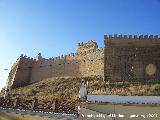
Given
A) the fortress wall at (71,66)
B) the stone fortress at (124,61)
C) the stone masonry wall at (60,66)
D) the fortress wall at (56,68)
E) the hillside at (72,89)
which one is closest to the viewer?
the hillside at (72,89)

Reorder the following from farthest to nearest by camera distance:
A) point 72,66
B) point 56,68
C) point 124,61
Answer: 1. point 56,68
2. point 72,66
3. point 124,61

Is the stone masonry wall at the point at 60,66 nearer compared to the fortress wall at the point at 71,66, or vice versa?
the fortress wall at the point at 71,66

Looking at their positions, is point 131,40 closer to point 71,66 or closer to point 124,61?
point 124,61

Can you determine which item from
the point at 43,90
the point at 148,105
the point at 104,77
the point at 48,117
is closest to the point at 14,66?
the point at 43,90

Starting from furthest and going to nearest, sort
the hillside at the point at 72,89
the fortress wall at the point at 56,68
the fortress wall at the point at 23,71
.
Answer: the fortress wall at the point at 23,71 → the fortress wall at the point at 56,68 → the hillside at the point at 72,89

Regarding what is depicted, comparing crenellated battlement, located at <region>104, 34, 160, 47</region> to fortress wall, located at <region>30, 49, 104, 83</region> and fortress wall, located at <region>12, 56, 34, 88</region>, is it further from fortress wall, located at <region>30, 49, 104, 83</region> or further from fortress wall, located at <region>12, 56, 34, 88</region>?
fortress wall, located at <region>12, 56, 34, 88</region>

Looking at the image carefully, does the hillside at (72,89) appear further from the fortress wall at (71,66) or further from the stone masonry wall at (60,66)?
the stone masonry wall at (60,66)

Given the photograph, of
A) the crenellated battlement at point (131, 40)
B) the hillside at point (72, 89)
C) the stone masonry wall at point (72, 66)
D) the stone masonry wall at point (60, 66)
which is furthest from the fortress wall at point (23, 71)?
the crenellated battlement at point (131, 40)

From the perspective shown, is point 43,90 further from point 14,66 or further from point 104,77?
point 14,66

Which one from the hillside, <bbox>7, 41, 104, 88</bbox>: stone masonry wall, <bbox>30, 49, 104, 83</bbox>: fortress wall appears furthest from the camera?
<bbox>7, 41, 104, 88</bbox>: stone masonry wall

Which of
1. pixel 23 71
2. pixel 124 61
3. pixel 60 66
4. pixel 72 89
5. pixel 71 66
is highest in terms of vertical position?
pixel 60 66

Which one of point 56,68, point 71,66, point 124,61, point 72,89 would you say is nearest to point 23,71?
point 56,68

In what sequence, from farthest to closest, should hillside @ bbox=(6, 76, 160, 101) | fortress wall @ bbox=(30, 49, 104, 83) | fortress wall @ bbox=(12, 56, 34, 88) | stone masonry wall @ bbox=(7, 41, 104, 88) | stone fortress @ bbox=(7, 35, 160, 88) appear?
fortress wall @ bbox=(12, 56, 34, 88) → stone masonry wall @ bbox=(7, 41, 104, 88) → fortress wall @ bbox=(30, 49, 104, 83) → stone fortress @ bbox=(7, 35, 160, 88) → hillside @ bbox=(6, 76, 160, 101)

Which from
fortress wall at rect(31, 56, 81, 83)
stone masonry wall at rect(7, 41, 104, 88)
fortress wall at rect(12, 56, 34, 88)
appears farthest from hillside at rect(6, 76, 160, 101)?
fortress wall at rect(12, 56, 34, 88)
